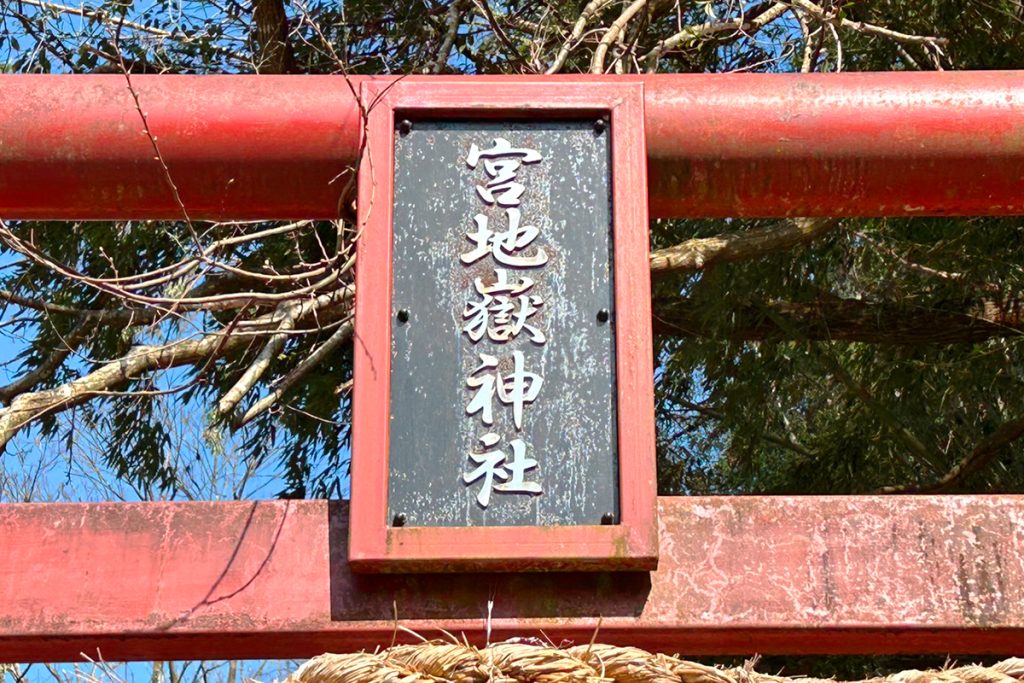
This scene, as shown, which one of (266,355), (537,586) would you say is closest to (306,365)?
(266,355)

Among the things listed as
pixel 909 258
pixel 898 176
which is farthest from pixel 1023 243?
pixel 898 176

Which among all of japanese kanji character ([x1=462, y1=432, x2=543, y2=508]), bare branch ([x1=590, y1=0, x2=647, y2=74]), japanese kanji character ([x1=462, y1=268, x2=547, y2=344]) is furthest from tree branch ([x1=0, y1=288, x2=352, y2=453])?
japanese kanji character ([x1=462, y1=432, x2=543, y2=508])

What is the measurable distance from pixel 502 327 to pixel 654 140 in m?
0.41

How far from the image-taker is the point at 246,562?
1807mm

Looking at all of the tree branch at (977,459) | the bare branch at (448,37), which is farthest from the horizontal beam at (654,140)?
the bare branch at (448,37)

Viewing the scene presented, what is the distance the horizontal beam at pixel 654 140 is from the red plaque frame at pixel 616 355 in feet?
0.19

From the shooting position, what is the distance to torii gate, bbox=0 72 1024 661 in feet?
5.77

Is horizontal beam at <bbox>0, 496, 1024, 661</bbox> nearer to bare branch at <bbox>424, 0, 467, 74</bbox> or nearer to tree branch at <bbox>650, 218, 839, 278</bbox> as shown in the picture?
tree branch at <bbox>650, 218, 839, 278</bbox>

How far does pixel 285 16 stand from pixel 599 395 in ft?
10.1

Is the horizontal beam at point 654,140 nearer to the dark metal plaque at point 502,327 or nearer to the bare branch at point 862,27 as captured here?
the dark metal plaque at point 502,327

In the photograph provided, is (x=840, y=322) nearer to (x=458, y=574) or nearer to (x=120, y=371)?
(x=120, y=371)

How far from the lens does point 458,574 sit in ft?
5.78

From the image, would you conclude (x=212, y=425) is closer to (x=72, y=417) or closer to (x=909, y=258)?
(x=72, y=417)

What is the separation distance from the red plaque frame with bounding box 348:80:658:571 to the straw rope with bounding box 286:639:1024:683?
226mm
